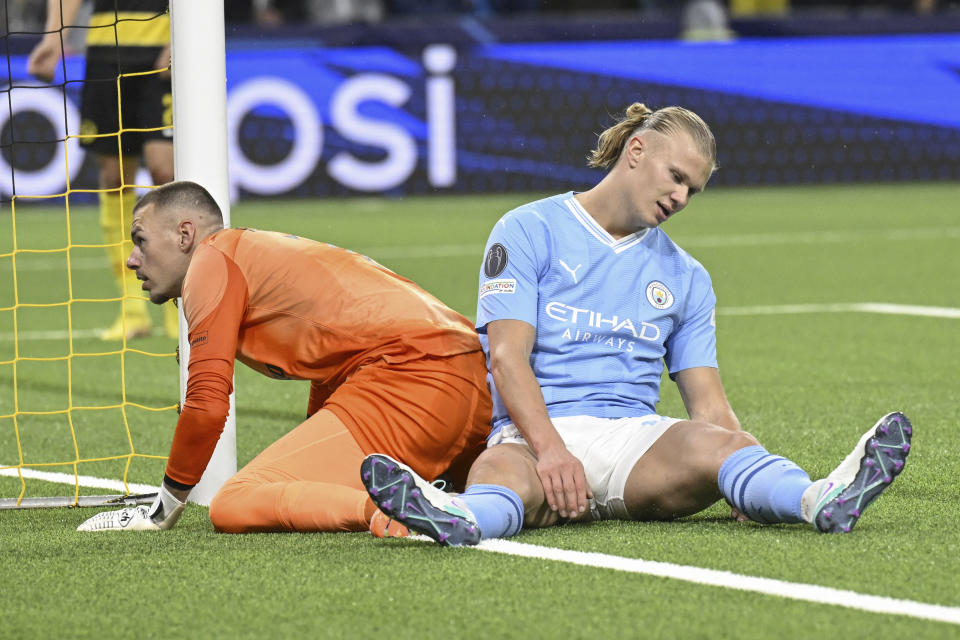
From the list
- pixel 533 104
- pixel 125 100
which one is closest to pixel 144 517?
pixel 125 100

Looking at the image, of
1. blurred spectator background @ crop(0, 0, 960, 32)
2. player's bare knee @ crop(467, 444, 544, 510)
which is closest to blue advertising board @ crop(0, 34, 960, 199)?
blurred spectator background @ crop(0, 0, 960, 32)

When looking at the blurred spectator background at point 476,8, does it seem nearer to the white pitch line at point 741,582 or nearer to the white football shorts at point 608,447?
the white football shorts at point 608,447

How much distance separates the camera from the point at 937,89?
50.8ft

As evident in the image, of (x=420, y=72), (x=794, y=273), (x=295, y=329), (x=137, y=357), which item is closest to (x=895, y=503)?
(x=295, y=329)

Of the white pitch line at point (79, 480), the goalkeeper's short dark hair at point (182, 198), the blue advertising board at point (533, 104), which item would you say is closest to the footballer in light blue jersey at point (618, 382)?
the goalkeeper's short dark hair at point (182, 198)

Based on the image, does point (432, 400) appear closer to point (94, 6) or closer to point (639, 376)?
point (639, 376)

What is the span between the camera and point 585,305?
4.10 m

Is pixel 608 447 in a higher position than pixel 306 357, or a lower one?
lower

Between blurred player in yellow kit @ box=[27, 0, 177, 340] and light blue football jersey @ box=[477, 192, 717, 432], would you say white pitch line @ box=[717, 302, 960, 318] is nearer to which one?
blurred player in yellow kit @ box=[27, 0, 177, 340]

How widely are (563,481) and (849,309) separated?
204 inches

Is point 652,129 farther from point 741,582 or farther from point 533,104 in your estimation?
point 533,104

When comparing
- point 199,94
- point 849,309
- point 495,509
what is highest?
point 199,94

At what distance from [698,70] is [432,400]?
11.7 m

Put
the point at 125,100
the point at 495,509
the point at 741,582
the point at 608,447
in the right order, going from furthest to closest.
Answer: the point at 125,100 → the point at 608,447 → the point at 495,509 → the point at 741,582
